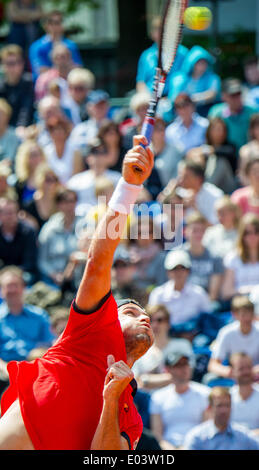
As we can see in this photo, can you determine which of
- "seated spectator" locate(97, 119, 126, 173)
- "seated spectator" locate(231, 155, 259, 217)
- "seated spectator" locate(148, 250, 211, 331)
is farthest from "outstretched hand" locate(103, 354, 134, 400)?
"seated spectator" locate(97, 119, 126, 173)

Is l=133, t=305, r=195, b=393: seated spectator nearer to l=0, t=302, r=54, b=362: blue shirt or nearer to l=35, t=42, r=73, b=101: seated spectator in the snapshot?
l=0, t=302, r=54, b=362: blue shirt

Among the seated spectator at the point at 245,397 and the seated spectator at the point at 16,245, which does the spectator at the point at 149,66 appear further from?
the seated spectator at the point at 245,397

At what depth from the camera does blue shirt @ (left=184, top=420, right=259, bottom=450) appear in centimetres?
646

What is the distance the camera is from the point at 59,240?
8648 mm

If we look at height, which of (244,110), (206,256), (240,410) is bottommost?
(240,410)

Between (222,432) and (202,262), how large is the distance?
6.66ft

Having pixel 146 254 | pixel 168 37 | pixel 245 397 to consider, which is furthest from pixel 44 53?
pixel 168 37

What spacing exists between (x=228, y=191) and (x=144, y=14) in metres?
5.95

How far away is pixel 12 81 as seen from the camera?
11266 millimetres

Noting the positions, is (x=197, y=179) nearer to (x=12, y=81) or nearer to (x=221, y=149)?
(x=221, y=149)

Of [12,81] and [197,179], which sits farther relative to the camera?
[12,81]

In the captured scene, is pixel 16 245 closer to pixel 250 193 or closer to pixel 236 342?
pixel 250 193

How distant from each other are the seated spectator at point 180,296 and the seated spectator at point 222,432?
1.31 metres

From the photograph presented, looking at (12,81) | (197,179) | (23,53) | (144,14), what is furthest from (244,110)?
(144,14)
